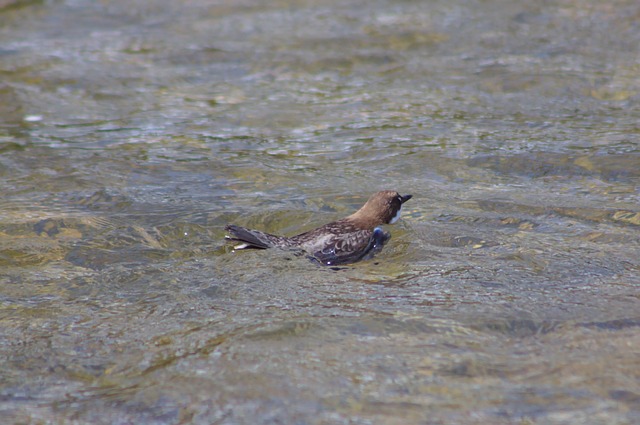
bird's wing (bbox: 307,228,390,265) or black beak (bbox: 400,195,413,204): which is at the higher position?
black beak (bbox: 400,195,413,204)

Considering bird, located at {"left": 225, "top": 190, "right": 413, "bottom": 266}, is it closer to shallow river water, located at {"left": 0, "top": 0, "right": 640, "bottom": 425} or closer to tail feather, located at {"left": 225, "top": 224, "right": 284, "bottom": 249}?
tail feather, located at {"left": 225, "top": 224, "right": 284, "bottom": 249}

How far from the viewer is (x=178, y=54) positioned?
42.3 ft

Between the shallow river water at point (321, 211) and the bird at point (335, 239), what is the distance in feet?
0.35

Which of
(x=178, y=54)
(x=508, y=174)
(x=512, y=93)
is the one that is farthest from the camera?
(x=178, y=54)

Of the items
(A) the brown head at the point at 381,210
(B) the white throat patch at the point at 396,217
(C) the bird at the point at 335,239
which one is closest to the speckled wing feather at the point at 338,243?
(C) the bird at the point at 335,239

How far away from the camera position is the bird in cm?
631

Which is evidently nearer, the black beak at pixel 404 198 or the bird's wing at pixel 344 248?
the bird's wing at pixel 344 248

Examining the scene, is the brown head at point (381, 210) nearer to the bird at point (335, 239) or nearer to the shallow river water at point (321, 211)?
the bird at point (335, 239)

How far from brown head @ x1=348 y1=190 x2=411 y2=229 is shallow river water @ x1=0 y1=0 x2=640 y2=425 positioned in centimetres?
16

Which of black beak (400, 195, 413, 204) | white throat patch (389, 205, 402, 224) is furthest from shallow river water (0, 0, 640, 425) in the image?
black beak (400, 195, 413, 204)

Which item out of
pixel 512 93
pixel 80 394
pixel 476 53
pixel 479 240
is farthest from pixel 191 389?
pixel 476 53

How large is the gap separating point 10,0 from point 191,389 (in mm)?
12696

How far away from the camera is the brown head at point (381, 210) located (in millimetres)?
6980

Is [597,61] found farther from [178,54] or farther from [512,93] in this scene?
[178,54]
